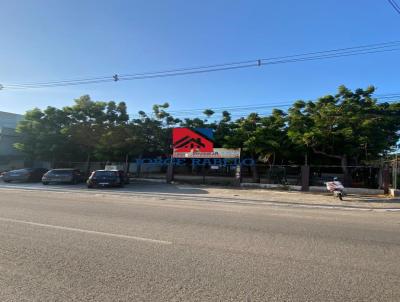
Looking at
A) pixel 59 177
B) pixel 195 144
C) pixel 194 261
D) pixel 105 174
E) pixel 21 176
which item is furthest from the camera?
pixel 195 144

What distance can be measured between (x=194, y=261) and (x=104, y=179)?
19947 millimetres

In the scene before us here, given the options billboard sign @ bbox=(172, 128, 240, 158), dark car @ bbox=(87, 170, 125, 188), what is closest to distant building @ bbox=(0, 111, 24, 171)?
dark car @ bbox=(87, 170, 125, 188)

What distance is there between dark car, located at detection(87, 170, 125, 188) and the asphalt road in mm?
15287

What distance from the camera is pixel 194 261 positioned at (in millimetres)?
5352

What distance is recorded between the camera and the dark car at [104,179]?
24.1 m

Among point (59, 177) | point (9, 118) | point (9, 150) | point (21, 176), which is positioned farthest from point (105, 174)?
point (9, 118)

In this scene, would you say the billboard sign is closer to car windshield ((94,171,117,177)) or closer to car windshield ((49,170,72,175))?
car windshield ((94,171,117,177))

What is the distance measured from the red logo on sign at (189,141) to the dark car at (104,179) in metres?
7.03

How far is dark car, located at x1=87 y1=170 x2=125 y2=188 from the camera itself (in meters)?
24.1

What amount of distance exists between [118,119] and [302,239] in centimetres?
2857

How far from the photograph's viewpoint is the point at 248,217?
1042cm

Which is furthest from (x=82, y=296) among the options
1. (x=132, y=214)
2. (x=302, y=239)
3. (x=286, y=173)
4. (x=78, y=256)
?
(x=286, y=173)

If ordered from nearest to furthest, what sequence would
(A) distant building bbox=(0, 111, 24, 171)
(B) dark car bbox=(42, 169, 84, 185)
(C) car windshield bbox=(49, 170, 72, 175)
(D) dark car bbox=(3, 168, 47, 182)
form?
(B) dark car bbox=(42, 169, 84, 185)
(C) car windshield bbox=(49, 170, 72, 175)
(D) dark car bbox=(3, 168, 47, 182)
(A) distant building bbox=(0, 111, 24, 171)

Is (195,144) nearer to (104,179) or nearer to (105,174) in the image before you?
(105,174)
